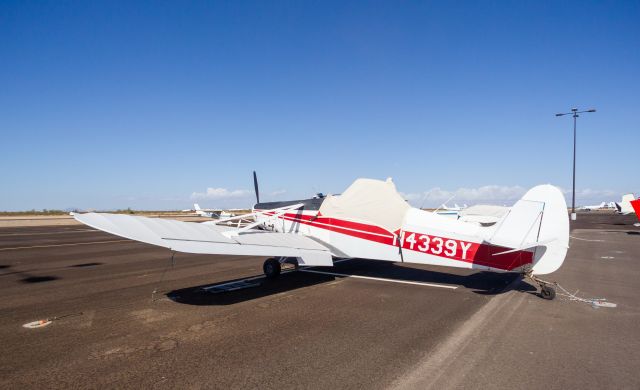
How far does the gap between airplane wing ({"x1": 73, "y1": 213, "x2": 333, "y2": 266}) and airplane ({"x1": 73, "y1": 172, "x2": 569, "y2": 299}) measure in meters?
0.02

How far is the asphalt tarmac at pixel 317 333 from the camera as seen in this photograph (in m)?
4.18

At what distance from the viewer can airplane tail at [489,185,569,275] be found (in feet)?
24.3

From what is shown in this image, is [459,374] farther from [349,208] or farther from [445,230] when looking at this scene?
[349,208]

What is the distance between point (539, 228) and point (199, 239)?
6.91 meters

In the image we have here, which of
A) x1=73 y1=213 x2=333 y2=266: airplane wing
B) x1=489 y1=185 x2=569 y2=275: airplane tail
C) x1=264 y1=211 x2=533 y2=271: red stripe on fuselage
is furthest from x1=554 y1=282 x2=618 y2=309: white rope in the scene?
x1=73 y1=213 x2=333 y2=266: airplane wing

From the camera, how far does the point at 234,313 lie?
676cm

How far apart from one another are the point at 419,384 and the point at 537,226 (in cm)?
511

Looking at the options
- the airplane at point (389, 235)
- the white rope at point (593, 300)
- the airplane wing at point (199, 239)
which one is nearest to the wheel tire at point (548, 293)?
the airplane at point (389, 235)

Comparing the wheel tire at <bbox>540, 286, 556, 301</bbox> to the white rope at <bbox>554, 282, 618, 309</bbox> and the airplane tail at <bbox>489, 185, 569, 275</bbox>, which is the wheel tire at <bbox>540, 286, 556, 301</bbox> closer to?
the white rope at <bbox>554, 282, 618, 309</bbox>

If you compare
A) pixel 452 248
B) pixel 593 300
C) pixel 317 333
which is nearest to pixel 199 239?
pixel 317 333

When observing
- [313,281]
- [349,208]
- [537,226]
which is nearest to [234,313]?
[313,281]

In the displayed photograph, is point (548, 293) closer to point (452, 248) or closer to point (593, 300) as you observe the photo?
point (593, 300)

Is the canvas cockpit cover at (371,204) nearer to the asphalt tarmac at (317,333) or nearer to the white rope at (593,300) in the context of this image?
the asphalt tarmac at (317,333)

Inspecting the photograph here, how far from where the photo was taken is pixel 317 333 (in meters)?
5.63
